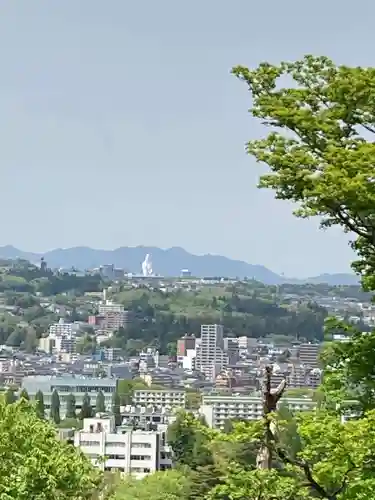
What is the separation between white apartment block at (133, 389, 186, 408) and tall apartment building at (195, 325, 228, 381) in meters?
42.4

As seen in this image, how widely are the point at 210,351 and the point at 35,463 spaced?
436 ft

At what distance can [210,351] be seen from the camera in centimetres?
14012

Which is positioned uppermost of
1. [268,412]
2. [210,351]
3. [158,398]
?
[268,412]

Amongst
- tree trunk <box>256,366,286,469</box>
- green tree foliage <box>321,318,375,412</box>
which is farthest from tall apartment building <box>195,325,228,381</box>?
tree trunk <box>256,366,286,469</box>

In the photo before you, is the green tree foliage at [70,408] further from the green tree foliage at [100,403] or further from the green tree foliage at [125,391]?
the green tree foliage at [125,391]

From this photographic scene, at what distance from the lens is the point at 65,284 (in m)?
195

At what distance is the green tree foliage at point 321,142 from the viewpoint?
18.2 feet

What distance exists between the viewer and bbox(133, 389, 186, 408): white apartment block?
88.0 meters

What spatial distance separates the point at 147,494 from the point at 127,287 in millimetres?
165107

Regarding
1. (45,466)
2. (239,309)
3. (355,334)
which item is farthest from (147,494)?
(239,309)

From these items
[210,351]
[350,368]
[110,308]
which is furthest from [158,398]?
[350,368]

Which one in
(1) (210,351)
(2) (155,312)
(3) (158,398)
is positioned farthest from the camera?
(2) (155,312)

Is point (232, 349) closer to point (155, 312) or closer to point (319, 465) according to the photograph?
point (155, 312)

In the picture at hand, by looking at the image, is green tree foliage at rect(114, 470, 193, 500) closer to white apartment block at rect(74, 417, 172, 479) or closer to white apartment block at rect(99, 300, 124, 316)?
Answer: white apartment block at rect(74, 417, 172, 479)
